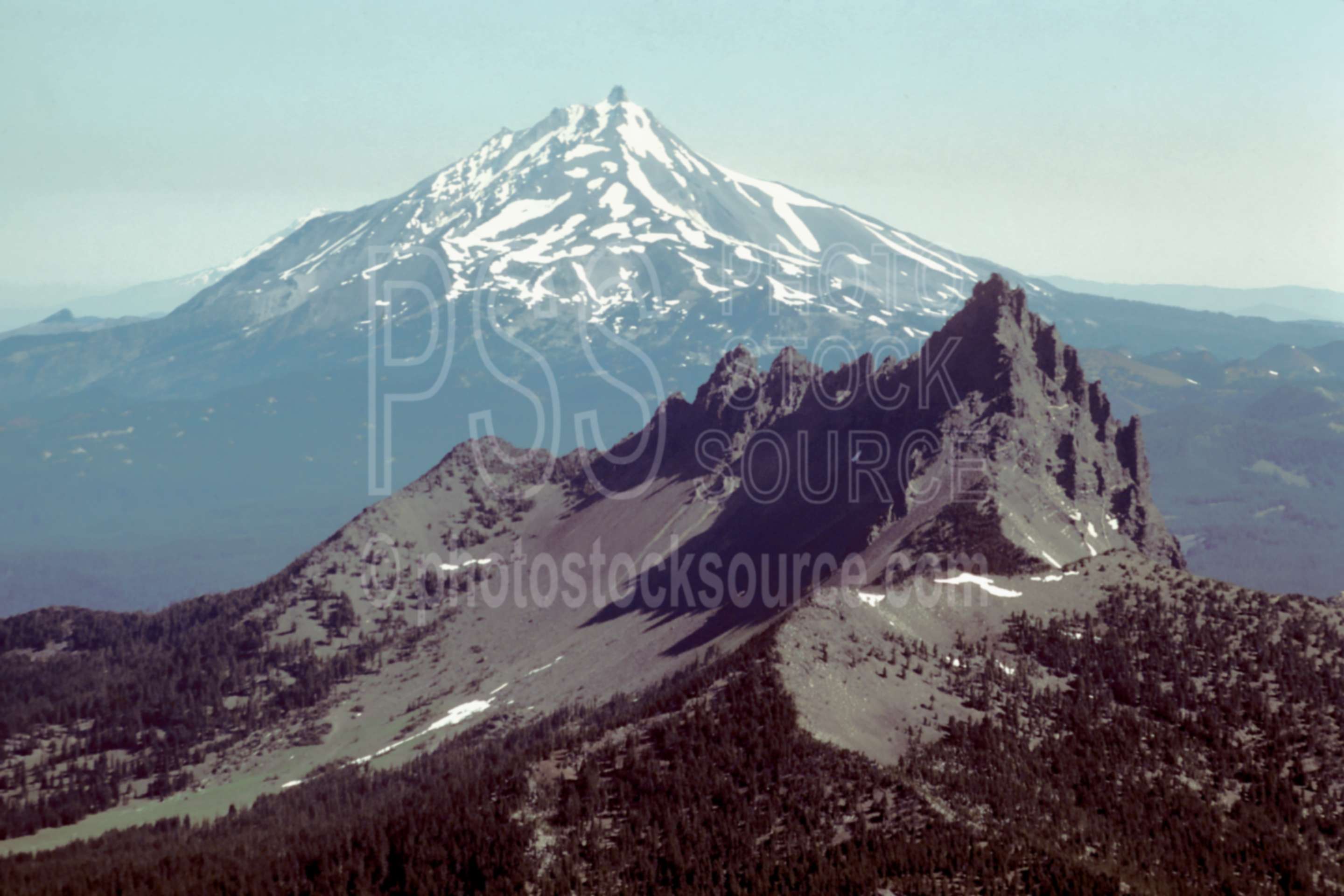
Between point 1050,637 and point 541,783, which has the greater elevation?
point 1050,637

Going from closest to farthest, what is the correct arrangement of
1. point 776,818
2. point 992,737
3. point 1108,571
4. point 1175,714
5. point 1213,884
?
point 1213,884 < point 776,818 < point 992,737 < point 1175,714 < point 1108,571

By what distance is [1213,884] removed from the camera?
97312mm

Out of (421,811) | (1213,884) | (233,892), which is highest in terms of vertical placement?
(1213,884)

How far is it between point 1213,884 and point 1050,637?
4661 centimetres

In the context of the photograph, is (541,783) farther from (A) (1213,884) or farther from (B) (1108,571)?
(B) (1108,571)

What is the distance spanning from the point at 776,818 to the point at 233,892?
Result: 57.3 m

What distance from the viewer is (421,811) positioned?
127000 mm

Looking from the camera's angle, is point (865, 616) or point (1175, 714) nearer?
point (1175, 714)

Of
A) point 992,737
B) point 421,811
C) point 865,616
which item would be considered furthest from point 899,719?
point 421,811

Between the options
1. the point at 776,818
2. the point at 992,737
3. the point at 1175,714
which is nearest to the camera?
the point at 776,818

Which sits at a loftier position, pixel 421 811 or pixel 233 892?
pixel 421 811

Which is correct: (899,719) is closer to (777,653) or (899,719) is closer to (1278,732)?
(777,653)

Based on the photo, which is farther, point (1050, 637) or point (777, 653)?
point (1050, 637)

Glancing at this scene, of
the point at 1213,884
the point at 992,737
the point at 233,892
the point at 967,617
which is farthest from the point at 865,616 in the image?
the point at 233,892
